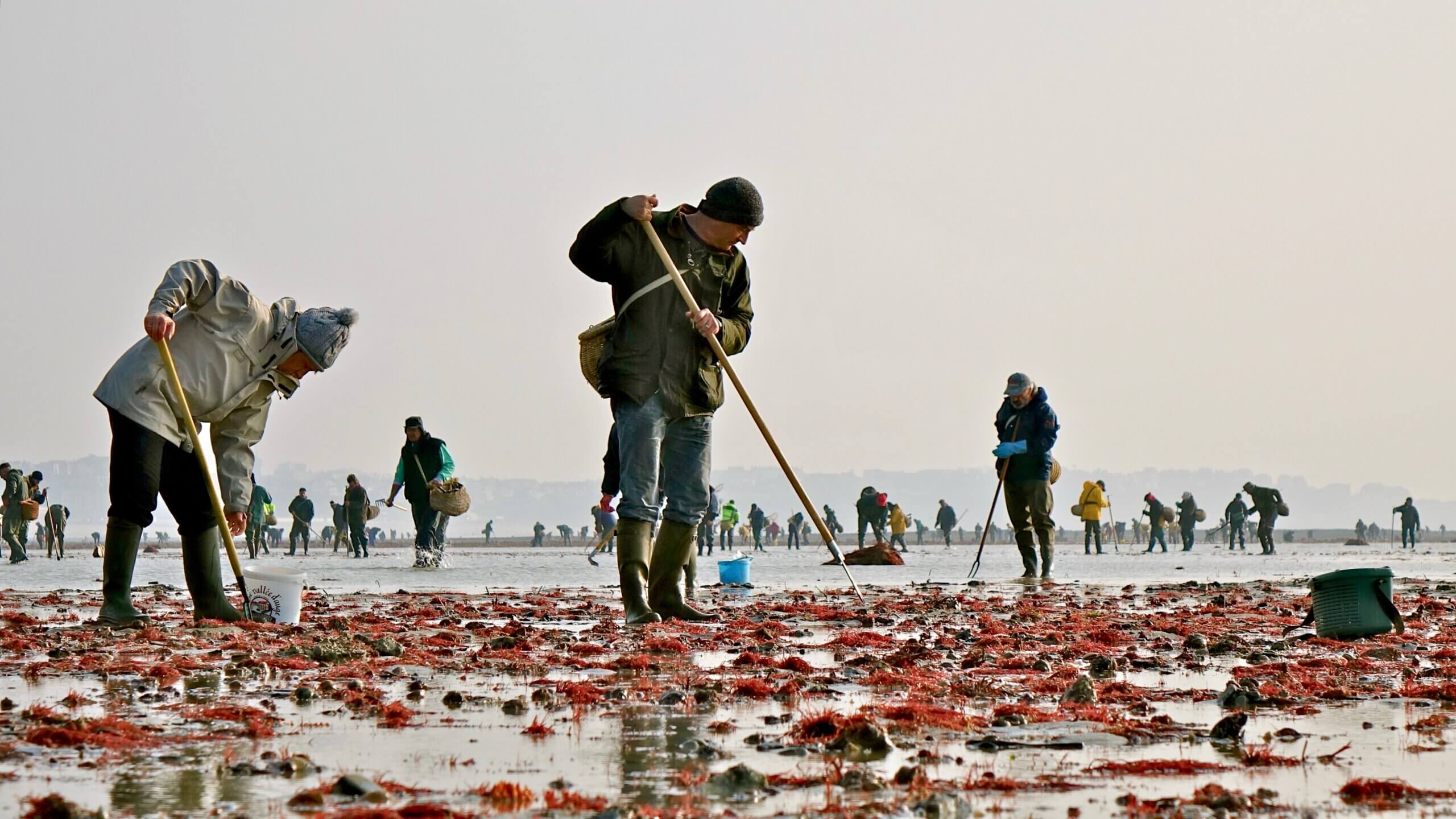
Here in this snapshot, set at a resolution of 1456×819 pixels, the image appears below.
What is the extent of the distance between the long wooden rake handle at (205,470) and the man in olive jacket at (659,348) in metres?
1.88

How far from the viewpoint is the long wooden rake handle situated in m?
7.62

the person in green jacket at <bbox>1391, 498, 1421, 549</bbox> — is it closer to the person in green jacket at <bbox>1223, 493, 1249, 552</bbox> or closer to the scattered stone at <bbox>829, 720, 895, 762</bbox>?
the person in green jacket at <bbox>1223, 493, 1249, 552</bbox>

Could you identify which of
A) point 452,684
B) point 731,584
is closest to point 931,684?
point 452,684

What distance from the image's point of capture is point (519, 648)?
22.2ft

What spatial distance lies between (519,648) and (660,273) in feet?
7.72

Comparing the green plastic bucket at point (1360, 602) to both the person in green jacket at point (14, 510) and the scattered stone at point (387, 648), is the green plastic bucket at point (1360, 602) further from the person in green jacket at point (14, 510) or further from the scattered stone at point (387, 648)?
the person in green jacket at point (14, 510)

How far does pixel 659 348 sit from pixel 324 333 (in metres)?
1.67

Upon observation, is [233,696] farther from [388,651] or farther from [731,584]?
[731,584]

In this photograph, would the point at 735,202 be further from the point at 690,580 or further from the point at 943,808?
the point at 943,808

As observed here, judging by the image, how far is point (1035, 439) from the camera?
53.3ft

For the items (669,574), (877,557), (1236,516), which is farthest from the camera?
(1236,516)

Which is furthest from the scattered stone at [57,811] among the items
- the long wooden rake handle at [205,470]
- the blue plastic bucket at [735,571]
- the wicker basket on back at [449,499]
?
the wicker basket on back at [449,499]

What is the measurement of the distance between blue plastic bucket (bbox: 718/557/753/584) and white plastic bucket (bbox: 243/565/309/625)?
6.92m

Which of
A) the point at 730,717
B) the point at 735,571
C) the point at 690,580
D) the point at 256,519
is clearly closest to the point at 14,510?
the point at 256,519
